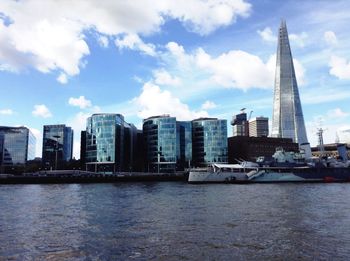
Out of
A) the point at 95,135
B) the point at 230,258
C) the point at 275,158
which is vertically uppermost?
the point at 95,135

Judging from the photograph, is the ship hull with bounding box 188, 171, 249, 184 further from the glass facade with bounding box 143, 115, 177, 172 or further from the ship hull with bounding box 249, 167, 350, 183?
the glass facade with bounding box 143, 115, 177, 172

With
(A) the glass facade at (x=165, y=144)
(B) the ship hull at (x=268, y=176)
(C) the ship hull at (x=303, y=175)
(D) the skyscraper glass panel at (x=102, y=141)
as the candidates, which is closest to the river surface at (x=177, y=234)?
(B) the ship hull at (x=268, y=176)

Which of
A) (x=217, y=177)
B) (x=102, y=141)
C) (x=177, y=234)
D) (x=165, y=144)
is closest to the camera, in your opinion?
(x=177, y=234)

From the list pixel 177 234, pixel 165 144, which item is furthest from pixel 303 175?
pixel 177 234

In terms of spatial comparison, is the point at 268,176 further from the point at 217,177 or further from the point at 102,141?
the point at 102,141

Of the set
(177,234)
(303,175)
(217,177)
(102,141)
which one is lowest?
(177,234)

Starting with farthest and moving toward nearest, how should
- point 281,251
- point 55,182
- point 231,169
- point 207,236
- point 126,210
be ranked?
point 55,182 → point 231,169 → point 126,210 → point 207,236 → point 281,251

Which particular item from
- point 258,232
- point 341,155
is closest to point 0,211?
point 258,232

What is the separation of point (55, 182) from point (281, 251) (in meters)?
139

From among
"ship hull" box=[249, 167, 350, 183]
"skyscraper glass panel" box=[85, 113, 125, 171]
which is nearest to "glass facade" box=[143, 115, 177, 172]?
"skyscraper glass panel" box=[85, 113, 125, 171]

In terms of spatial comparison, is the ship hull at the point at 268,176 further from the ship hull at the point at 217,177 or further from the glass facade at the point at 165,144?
the glass facade at the point at 165,144

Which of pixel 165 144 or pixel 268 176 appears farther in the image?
pixel 165 144

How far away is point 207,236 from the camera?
2933 cm

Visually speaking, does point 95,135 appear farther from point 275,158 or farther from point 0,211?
point 0,211
